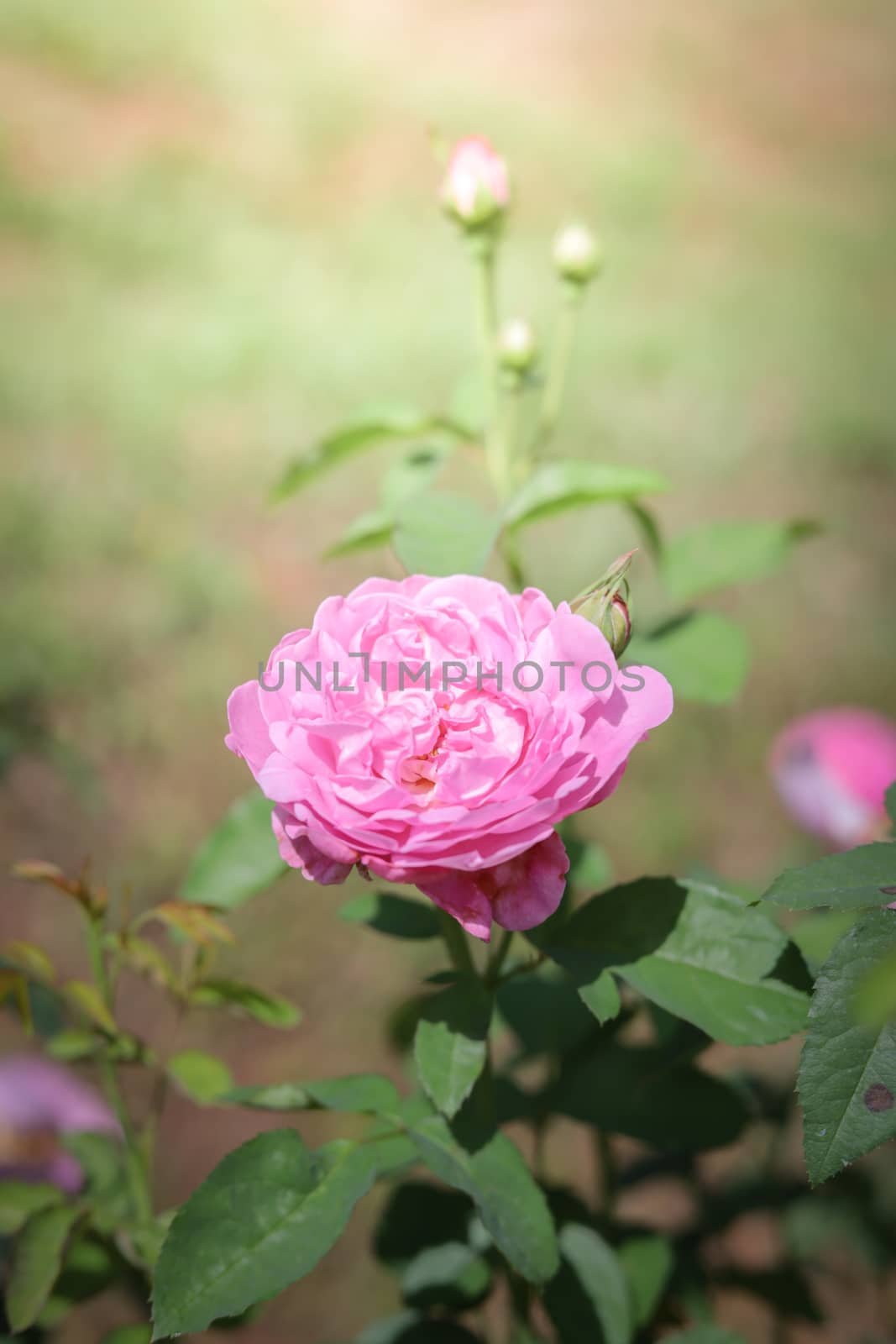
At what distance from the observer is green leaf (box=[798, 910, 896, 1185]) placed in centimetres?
38

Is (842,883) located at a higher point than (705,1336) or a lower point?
higher

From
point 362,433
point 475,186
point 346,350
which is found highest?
point 475,186

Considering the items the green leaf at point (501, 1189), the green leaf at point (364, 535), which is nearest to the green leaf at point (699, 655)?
the green leaf at point (364, 535)

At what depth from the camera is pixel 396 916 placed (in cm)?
56

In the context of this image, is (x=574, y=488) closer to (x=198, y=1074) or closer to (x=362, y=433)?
(x=362, y=433)

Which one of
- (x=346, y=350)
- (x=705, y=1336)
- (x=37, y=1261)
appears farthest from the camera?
(x=346, y=350)

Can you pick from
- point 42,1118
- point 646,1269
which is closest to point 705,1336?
point 646,1269

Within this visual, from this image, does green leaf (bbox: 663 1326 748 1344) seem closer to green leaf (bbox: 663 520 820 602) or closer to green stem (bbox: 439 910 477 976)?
green stem (bbox: 439 910 477 976)

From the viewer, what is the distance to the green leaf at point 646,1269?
2.16 ft

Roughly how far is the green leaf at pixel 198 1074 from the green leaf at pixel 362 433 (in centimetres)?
35

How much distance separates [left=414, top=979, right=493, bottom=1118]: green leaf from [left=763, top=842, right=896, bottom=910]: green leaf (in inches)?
5.3

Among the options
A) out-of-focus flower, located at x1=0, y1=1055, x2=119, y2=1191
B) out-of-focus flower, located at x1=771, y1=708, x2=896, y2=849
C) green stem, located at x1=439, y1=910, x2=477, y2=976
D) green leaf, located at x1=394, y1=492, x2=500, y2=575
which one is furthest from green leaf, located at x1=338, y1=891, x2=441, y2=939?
out-of-focus flower, located at x1=771, y1=708, x2=896, y2=849

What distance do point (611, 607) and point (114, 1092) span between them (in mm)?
335

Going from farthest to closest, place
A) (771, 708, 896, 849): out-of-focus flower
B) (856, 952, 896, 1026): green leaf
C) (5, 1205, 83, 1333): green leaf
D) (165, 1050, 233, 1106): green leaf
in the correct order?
(771, 708, 896, 849): out-of-focus flower, (165, 1050, 233, 1106): green leaf, (5, 1205, 83, 1333): green leaf, (856, 952, 896, 1026): green leaf
